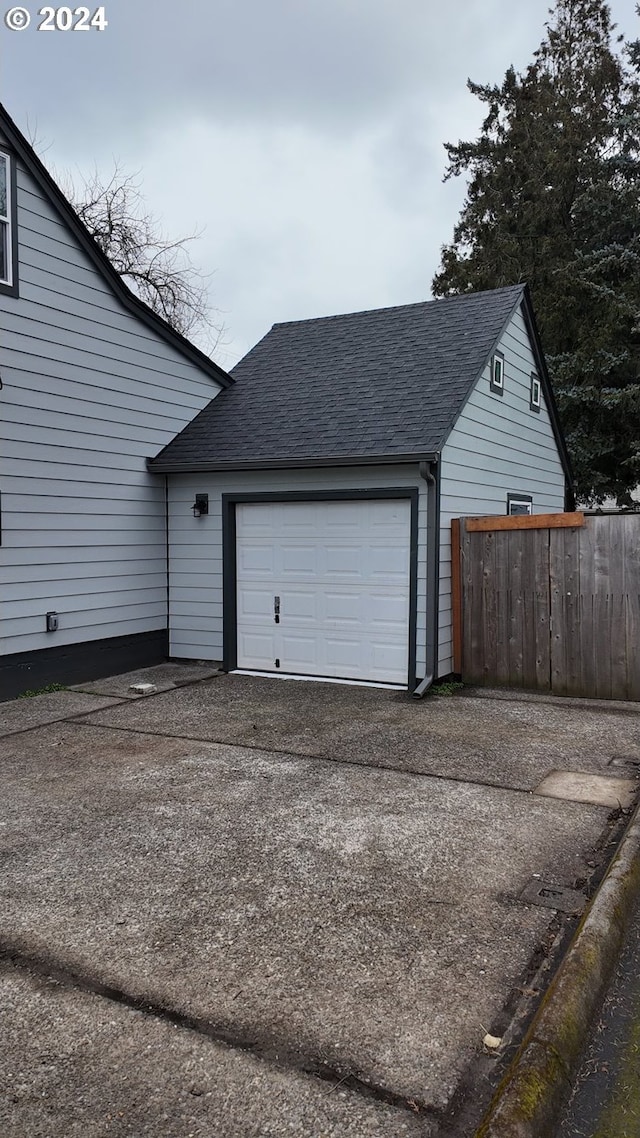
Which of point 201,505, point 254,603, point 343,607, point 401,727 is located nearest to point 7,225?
point 201,505

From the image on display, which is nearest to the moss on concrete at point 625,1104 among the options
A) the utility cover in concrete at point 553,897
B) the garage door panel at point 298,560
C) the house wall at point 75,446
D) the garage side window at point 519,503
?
the utility cover in concrete at point 553,897

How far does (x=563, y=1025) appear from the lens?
7.87 feet

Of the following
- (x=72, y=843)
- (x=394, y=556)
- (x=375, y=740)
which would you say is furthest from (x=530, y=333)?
(x=72, y=843)

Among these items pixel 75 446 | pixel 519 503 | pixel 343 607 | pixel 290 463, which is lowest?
pixel 343 607

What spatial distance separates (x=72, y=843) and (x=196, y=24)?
Answer: 416 inches

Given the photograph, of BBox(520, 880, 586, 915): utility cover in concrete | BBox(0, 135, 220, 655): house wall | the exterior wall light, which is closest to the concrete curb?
BBox(520, 880, 586, 915): utility cover in concrete

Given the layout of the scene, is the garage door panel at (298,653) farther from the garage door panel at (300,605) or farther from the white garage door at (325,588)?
the garage door panel at (300,605)

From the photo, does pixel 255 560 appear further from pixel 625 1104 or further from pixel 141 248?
pixel 141 248

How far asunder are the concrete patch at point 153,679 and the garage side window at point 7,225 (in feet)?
13.7

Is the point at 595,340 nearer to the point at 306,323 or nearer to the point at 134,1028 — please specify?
the point at 306,323

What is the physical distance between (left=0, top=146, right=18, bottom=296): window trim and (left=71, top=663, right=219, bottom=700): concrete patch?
414cm

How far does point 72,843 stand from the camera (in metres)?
4.02

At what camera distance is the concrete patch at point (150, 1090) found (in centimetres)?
205

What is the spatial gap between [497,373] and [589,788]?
634 cm
